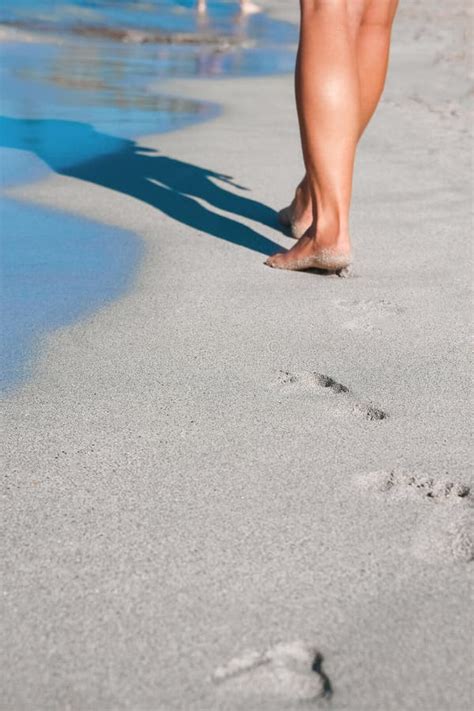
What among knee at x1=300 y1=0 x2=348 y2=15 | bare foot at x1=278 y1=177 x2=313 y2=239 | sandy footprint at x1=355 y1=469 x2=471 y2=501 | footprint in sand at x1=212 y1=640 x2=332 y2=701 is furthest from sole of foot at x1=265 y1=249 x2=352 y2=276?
footprint in sand at x1=212 y1=640 x2=332 y2=701

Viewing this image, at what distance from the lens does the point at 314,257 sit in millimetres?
2678

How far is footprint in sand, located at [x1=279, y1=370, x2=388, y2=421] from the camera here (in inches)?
75.9

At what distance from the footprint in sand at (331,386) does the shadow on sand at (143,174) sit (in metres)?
0.94

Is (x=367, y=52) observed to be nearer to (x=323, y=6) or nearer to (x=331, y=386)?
(x=323, y=6)

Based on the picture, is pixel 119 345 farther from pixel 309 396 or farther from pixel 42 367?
pixel 309 396

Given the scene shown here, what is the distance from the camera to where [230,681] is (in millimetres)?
1197

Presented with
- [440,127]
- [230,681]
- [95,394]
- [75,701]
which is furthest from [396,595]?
[440,127]

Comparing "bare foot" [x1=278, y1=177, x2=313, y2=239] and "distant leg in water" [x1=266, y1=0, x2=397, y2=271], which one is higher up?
"distant leg in water" [x1=266, y1=0, x2=397, y2=271]

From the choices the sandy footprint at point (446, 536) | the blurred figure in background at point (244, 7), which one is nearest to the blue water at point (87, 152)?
the sandy footprint at point (446, 536)

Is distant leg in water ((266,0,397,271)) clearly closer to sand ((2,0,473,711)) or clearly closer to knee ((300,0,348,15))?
knee ((300,0,348,15))

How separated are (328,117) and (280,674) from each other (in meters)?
1.73

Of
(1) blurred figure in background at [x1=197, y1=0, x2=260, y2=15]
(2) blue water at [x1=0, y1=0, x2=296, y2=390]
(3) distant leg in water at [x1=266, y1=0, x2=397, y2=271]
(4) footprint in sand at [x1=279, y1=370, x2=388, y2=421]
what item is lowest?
(1) blurred figure in background at [x1=197, y1=0, x2=260, y2=15]

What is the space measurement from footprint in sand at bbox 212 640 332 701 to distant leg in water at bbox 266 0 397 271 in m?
1.54

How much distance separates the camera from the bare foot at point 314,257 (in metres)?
2.65
